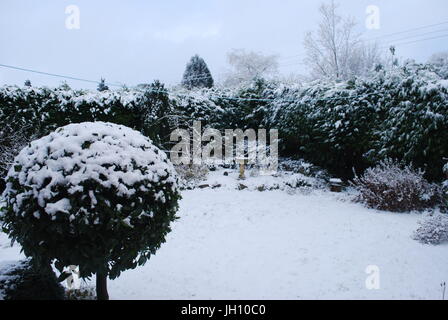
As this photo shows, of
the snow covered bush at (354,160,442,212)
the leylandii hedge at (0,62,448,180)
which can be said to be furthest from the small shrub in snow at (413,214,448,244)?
Result: the leylandii hedge at (0,62,448,180)

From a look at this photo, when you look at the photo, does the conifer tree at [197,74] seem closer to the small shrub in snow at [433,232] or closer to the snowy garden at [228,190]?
the snowy garden at [228,190]

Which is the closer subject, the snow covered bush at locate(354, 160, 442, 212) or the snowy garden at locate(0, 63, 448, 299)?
the snowy garden at locate(0, 63, 448, 299)

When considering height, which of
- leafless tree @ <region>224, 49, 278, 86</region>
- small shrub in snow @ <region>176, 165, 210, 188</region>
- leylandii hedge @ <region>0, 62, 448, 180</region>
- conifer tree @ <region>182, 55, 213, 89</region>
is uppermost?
leafless tree @ <region>224, 49, 278, 86</region>

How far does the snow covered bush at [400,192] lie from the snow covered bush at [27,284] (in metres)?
5.71

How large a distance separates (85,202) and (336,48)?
24.7 metres

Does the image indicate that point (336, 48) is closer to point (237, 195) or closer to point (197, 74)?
point (197, 74)

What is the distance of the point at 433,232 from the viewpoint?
4.42m

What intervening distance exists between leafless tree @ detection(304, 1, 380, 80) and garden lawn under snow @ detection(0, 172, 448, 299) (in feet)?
60.4

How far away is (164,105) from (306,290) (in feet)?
21.7

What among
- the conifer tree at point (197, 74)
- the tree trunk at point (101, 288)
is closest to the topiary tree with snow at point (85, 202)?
the tree trunk at point (101, 288)

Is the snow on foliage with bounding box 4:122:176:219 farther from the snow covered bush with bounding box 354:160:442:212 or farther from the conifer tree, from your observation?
the conifer tree

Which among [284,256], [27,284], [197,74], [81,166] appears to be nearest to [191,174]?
[284,256]

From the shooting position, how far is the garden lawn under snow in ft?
10.6
